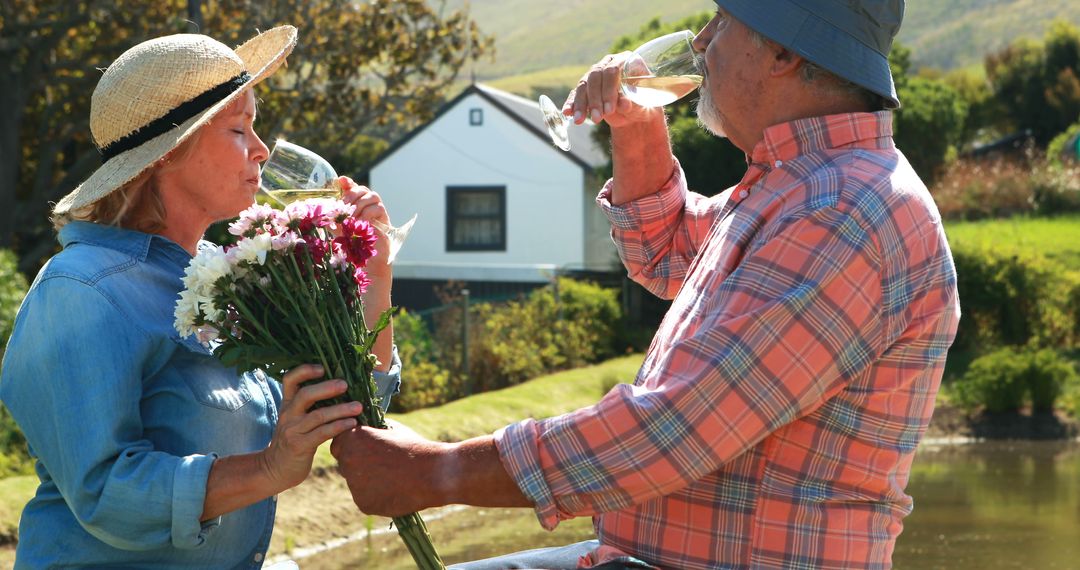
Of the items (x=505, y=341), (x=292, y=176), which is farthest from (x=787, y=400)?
(x=505, y=341)

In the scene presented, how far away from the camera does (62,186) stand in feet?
58.8

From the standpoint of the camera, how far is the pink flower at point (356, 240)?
304cm

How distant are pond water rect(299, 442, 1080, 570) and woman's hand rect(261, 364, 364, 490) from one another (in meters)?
4.70

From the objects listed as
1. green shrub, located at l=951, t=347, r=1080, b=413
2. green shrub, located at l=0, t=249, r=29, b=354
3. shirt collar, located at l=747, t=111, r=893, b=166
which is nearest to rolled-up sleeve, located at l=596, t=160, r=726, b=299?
shirt collar, located at l=747, t=111, r=893, b=166

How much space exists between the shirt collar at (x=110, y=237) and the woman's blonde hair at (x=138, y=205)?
0.03 m

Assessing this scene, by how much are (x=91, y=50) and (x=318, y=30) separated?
3.06 meters

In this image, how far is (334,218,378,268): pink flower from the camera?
3037mm

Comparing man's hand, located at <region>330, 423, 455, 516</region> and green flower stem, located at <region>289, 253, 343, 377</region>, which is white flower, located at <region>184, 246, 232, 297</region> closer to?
green flower stem, located at <region>289, 253, 343, 377</region>

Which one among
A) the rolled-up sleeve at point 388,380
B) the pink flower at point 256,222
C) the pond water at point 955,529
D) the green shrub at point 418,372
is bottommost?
the pond water at point 955,529

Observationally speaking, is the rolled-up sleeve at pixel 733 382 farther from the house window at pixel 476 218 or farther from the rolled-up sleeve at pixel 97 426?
the house window at pixel 476 218

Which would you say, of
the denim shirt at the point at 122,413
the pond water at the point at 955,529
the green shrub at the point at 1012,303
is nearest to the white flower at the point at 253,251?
the denim shirt at the point at 122,413

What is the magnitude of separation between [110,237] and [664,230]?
5.12ft

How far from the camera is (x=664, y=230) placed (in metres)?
3.88

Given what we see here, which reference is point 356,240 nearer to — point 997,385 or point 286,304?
point 286,304
